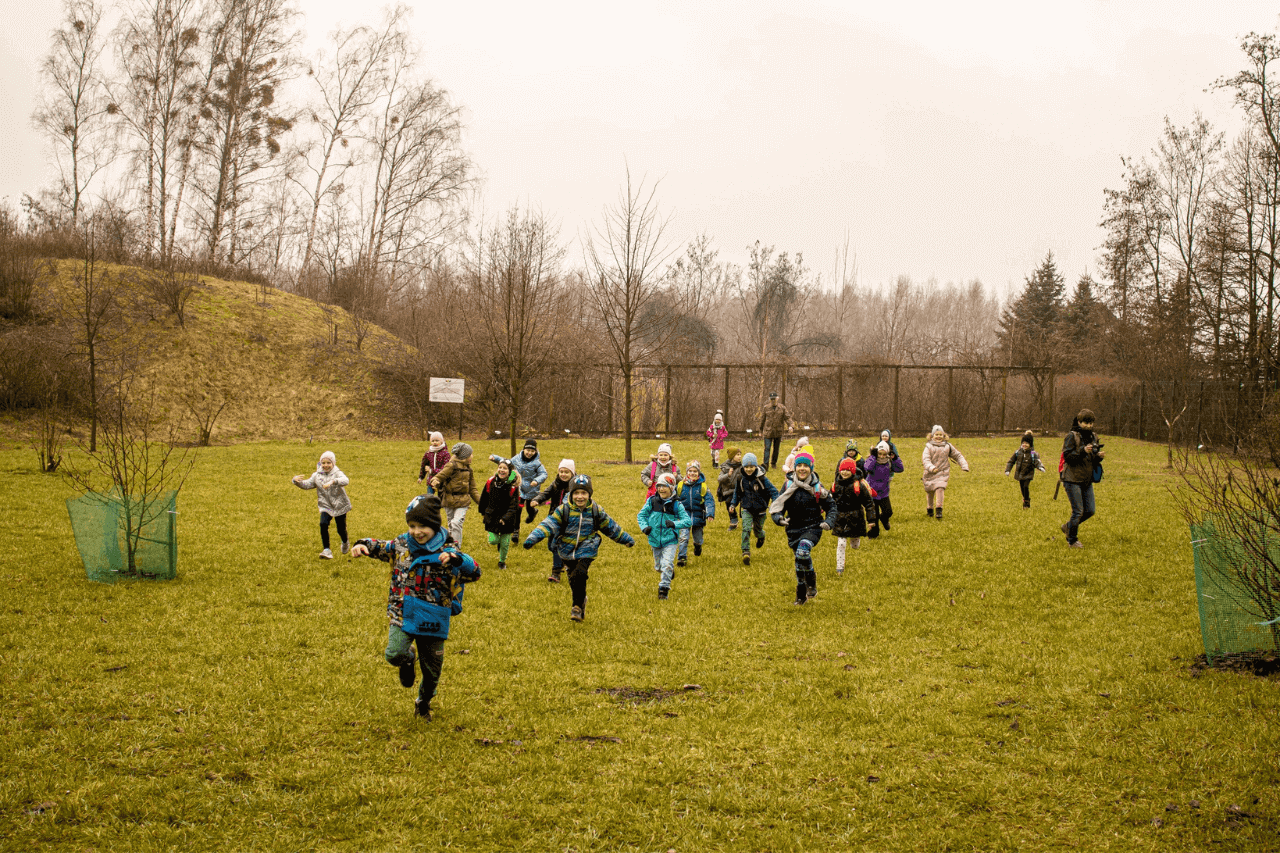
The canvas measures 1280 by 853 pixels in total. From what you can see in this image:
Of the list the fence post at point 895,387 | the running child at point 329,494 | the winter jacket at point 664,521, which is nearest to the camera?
the winter jacket at point 664,521

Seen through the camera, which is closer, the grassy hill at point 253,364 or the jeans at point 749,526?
the jeans at point 749,526

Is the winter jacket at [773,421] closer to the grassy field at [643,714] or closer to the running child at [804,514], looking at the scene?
the grassy field at [643,714]

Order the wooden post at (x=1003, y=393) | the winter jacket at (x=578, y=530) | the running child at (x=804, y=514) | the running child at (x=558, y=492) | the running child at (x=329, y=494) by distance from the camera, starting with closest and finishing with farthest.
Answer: the winter jacket at (x=578, y=530)
the running child at (x=804, y=514)
the running child at (x=558, y=492)
the running child at (x=329, y=494)
the wooden post at (x=1003, y=393)

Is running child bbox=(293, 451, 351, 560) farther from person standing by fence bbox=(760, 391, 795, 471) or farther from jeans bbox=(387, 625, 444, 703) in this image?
person standing by fence bbox=(760, 391, 795, 471)

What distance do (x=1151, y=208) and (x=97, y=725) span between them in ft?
142

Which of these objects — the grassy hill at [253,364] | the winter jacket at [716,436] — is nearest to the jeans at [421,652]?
the winter jacket at [716,436]

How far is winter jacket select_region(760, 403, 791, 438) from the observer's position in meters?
20.8

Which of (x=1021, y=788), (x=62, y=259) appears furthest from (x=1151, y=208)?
(x=62, y=259)

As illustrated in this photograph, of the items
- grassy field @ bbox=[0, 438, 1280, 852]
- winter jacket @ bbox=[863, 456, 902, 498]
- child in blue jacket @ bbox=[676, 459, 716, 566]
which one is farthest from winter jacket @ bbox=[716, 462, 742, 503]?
winter jacket @ bbox=[863, 456, 902, 498]

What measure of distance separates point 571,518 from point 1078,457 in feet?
25.7

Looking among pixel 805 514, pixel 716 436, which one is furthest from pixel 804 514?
pixel 716 436

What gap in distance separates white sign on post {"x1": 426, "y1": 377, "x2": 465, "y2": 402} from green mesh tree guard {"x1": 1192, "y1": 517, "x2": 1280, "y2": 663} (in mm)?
23623

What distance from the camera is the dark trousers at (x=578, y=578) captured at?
905cm

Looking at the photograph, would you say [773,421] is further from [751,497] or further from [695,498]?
[695,498]
